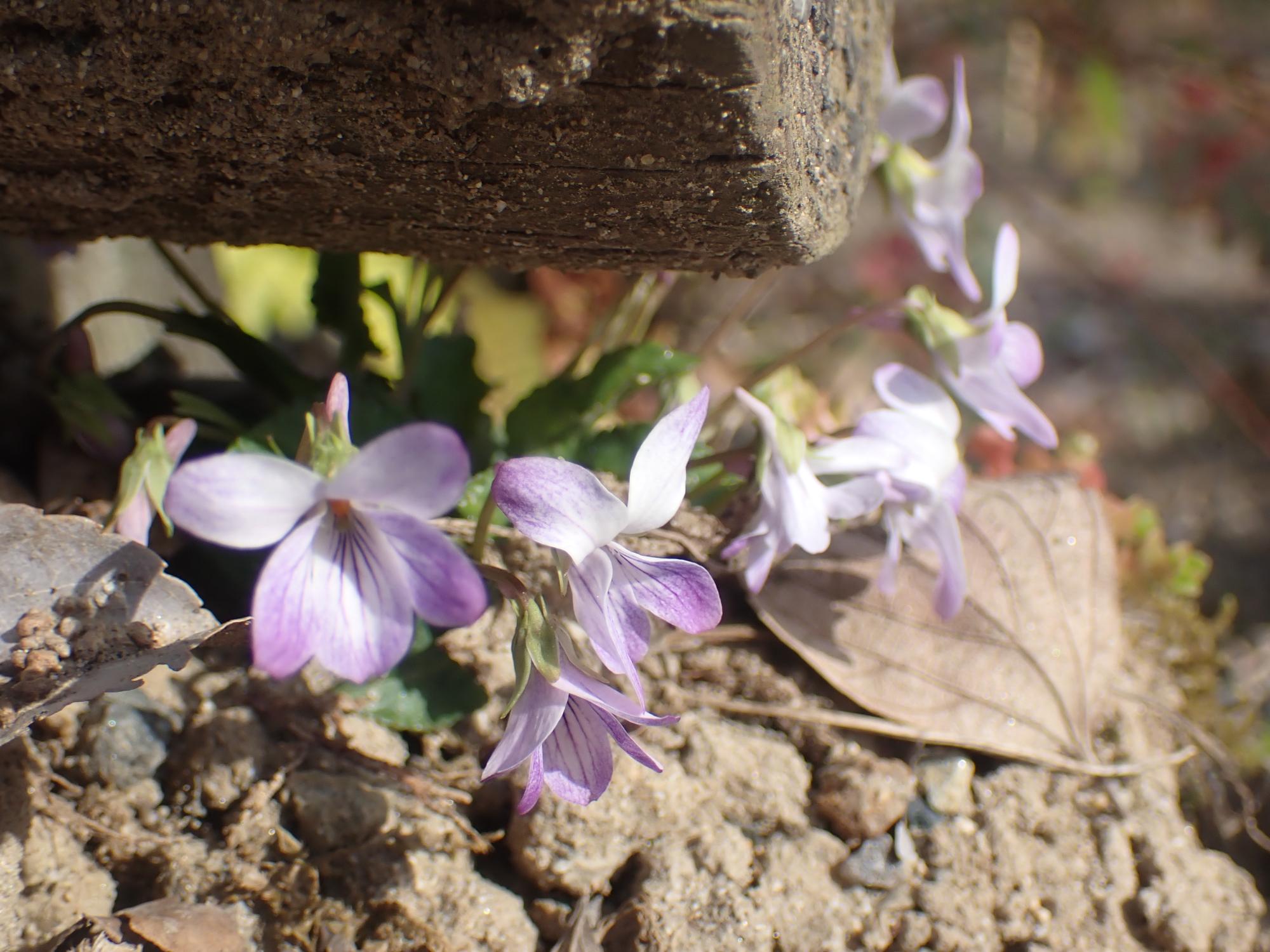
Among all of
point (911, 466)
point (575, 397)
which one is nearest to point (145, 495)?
point (575, 397)

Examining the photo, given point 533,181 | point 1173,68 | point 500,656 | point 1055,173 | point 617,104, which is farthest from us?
point 1055,173

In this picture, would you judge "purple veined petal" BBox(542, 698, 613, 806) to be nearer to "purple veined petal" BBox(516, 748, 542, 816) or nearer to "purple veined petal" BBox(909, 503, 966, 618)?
"purple veined petal" BBox(516, 748, 542, 816)

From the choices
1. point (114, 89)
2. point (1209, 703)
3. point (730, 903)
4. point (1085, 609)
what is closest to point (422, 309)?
point (114, 89)

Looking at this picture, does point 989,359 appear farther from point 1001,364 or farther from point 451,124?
point 451,124

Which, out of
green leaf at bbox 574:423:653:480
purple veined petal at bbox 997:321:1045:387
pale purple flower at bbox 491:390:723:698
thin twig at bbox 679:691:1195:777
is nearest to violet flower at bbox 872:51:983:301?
purple veined petal at bbox 997:321:1045:387

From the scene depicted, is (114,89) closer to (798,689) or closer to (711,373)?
(798,689)
